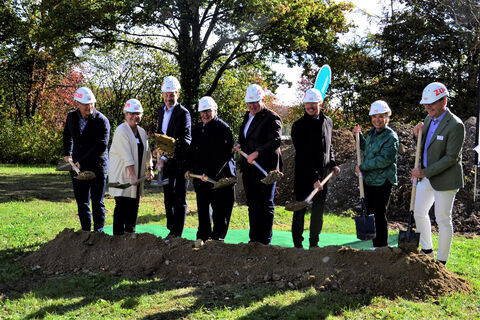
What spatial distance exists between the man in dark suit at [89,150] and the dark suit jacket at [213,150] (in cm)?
132

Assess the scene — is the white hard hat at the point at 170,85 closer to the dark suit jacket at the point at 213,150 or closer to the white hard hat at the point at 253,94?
the dark suit jacket at the point at 213,150

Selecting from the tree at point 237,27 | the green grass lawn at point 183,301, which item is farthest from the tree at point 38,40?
the green grass lawn at point 183,301

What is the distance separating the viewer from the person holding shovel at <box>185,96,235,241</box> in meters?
5.80

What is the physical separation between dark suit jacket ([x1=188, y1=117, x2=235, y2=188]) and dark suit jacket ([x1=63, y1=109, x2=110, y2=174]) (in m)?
1.31

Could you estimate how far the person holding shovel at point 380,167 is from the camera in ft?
17.3

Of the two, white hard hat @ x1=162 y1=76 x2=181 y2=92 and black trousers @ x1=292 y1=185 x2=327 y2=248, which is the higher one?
white hard hat @ x1=162 y1=76 x2=181 y2=92

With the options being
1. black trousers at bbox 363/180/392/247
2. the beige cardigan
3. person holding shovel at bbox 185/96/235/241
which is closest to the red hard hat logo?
black trousers at bbox 363/180/392/247

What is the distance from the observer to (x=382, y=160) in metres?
5.25

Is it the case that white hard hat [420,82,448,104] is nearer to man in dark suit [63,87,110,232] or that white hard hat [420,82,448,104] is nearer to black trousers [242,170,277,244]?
black trousers [242,170,277,244]

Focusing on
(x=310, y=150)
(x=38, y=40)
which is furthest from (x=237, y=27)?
(x=310, y=150)

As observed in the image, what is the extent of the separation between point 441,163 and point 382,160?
2.13 feet

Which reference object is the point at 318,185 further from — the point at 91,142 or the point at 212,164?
the point at 91,142

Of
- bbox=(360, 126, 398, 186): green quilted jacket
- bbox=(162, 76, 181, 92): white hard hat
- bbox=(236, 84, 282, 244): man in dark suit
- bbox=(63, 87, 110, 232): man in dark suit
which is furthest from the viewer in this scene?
bbox=(63, 87, 110, 232): man in dark suit

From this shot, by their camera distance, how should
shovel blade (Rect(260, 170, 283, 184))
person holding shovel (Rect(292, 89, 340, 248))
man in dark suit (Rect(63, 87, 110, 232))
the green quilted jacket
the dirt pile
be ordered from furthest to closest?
1. the dirt pile
2. man in dark suit (Rect(63, 87, 110, 232))
3. person holding shovel (Rect(292, 89, 340, 248))
4. shovel blade (Rect(260, 170, 283, 184))
5. the green quilted jacket
